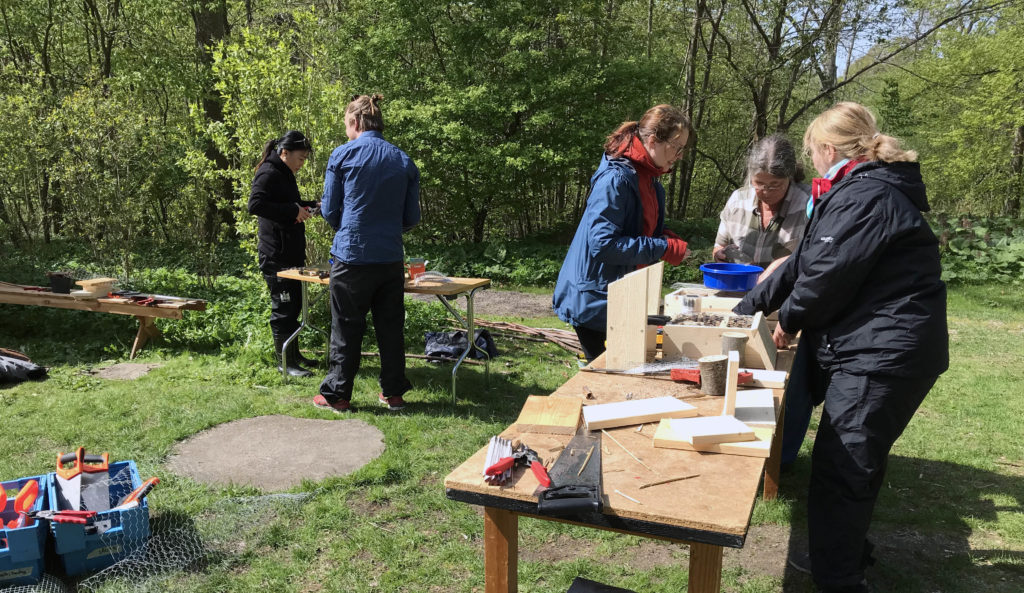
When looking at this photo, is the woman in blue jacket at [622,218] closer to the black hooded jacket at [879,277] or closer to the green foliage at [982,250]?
the black hooded jacket at [879,277]

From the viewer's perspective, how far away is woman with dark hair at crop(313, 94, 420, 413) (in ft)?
14.2

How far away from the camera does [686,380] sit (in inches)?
103

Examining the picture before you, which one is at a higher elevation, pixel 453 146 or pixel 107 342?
pixel 453 146

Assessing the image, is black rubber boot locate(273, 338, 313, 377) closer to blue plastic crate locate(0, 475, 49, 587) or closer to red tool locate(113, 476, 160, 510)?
red tool locate(113, 476, 160, 510)

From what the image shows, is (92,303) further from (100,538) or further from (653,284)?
(653,284)

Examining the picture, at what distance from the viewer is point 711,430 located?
6.46ft

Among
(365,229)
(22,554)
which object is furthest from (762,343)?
(22,554)

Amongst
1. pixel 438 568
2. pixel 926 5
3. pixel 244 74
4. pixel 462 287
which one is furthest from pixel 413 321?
pixel 926 5

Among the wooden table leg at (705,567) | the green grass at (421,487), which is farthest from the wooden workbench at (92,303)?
the wooden table leg at (705,567)

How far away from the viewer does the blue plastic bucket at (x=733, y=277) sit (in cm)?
349

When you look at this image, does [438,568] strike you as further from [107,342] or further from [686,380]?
[107,342]

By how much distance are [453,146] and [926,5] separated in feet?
37.3

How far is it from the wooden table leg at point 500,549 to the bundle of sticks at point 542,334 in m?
4.76

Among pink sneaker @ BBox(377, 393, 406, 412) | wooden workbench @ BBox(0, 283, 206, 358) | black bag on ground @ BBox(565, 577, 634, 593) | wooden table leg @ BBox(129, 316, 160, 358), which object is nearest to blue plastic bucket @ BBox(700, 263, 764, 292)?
black bag on ground @ BBox(565, 577, 634, 593)
